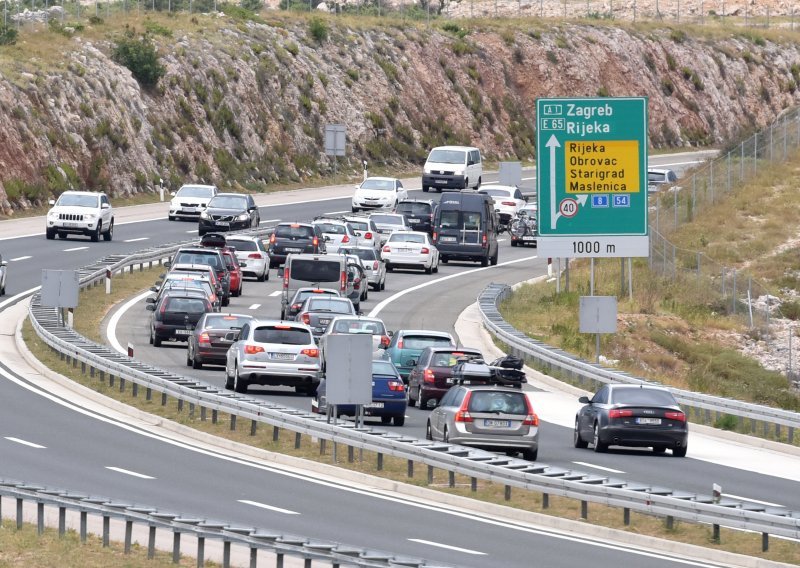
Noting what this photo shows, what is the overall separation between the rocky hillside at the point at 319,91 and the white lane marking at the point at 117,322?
2174 cm

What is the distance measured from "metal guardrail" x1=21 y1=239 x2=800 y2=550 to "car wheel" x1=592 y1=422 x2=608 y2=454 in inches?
161

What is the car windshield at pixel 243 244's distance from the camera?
57.6 m

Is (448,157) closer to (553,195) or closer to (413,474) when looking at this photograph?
(553,195)

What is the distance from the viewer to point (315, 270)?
156 feet

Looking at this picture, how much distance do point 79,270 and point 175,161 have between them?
33.9 metres

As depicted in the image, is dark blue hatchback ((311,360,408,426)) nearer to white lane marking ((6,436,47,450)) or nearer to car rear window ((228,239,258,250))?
white lane marking ((6,436,47,450))

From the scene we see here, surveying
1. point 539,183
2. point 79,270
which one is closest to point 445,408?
point 539,183

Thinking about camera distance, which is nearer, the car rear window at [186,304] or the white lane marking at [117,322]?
the white lane marking at [117,322]

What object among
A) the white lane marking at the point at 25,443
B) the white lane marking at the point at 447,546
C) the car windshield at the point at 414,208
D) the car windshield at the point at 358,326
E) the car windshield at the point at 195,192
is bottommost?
the white lane marking at the point at 447,546

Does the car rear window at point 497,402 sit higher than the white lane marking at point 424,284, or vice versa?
the white lane marking at point 424,284

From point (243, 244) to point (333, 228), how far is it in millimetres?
4975

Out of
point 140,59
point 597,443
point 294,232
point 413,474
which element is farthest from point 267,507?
point 140,59

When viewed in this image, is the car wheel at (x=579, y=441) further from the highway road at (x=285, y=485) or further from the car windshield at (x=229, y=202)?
the car windshield at (x=229, y=202)

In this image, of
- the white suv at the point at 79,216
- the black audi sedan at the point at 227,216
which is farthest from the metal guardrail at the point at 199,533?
the black audi sedan at the point at 227,216
